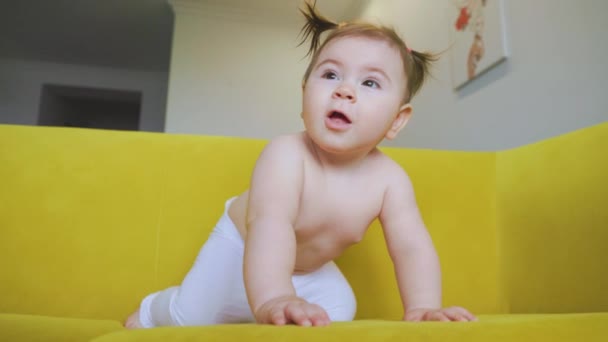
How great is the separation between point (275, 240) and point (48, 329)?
1.43ft

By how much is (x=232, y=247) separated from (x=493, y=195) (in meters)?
0.72

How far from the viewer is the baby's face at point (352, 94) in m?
0.71

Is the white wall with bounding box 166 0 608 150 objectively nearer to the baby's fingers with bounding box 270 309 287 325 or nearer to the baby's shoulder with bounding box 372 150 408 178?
the baby's shoulder with bounding box 372 150 408 178

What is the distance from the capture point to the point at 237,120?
12.1ft

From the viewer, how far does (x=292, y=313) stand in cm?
44

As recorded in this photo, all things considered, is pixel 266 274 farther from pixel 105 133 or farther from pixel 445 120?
pixel 445 120

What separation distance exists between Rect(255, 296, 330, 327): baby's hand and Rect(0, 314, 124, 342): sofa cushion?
34 cm

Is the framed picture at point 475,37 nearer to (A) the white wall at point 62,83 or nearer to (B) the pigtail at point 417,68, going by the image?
(B) the pigtail at point 417,68

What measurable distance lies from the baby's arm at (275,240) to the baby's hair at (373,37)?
16 centimetres

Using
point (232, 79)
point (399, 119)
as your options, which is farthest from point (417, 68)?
point (232, 79)

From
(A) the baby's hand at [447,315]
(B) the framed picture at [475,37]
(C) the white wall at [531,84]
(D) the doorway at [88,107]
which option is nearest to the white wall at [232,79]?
(C) the white wall at [531,84]

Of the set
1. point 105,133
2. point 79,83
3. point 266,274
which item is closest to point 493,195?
point 266,274

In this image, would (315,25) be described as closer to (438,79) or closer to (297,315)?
(297,315)

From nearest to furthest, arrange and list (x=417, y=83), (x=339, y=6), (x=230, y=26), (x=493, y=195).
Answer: (x=417, y=83) → (x=493, y=195) → (x=339, y=6) → (x=230, y=26)
